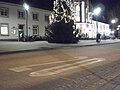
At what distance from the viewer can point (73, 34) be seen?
4291 cm

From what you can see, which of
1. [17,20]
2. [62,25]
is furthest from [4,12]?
[62,25]

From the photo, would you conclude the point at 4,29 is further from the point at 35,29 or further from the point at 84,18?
the point at 84,18

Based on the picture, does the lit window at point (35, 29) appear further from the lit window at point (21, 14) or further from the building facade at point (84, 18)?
the building facade at point (84, 18)

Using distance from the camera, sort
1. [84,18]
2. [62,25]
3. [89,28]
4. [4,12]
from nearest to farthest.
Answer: [62,25]
[4,12]
[84,18]
[89,28]

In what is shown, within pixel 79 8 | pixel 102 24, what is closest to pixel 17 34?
pixel 79 8

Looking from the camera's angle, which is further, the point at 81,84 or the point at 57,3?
the point at 57,3

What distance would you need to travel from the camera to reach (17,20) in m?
52.4

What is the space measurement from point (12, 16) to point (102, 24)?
44609 millimetres

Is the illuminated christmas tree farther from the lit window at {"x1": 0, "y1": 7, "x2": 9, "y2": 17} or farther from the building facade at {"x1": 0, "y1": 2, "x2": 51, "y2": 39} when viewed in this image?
the lit window at {"x1": 0, "y1": 7, "x2": 9, "y2": 17}

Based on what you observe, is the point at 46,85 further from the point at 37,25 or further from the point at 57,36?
the point at 37,25

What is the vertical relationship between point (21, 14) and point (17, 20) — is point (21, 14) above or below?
above

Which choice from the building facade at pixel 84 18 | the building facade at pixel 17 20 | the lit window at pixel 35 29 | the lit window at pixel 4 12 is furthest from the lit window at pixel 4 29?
the building facade at pixel 84 18

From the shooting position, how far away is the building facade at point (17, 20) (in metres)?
49.3

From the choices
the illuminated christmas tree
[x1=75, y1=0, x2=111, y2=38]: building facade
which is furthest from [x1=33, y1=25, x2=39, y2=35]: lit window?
[x1=75, y1=0, x2=111, y2=38]: building facade
